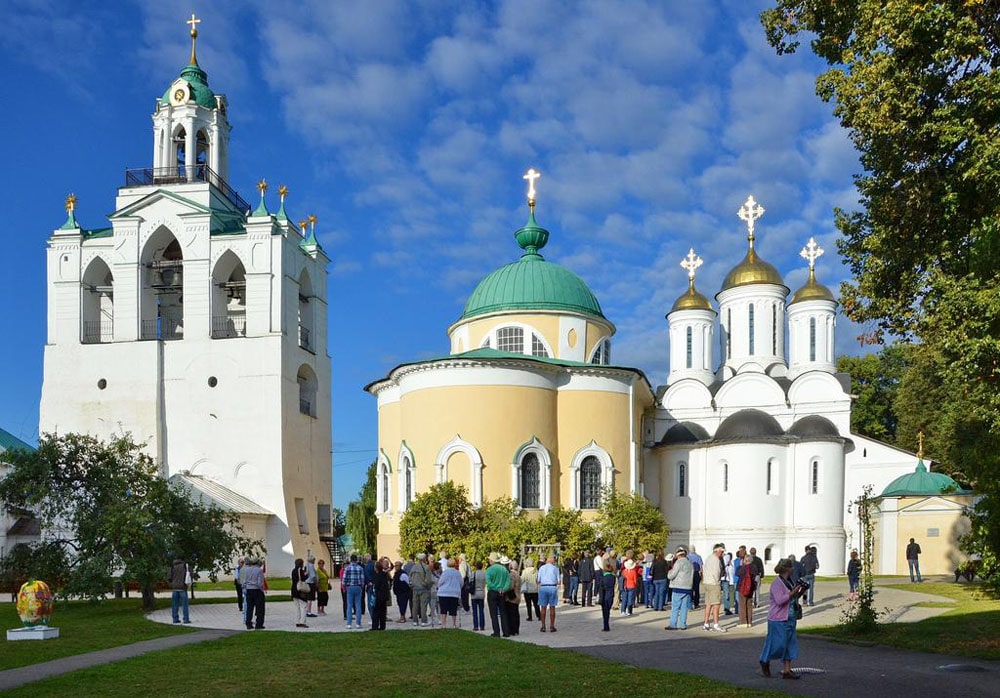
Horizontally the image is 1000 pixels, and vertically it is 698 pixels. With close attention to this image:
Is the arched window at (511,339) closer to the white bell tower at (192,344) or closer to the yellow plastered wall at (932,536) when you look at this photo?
the white bell tower at (192,344)

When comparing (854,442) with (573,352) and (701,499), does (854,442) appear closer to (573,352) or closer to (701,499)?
(701,499)

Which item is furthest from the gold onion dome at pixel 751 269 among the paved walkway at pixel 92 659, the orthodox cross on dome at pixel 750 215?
the paved walkway at pixel 92 659

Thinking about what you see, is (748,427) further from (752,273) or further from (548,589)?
(548,589)

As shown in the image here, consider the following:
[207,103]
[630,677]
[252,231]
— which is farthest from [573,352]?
[630,677]

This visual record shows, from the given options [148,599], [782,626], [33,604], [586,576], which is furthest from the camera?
[148,599]

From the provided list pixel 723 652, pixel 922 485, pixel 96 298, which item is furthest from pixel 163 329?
pixel 723 652

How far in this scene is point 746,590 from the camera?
1916cm

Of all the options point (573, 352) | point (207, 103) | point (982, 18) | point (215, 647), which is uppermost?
point (207, 103)

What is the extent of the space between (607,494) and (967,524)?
14.5 metres

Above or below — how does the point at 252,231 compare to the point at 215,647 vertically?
above

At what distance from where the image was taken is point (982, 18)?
15.8 meters

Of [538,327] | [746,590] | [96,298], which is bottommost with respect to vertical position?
[746,590]

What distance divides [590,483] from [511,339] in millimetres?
7165

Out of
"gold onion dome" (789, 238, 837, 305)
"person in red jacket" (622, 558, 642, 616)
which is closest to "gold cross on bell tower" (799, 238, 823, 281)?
"gold onion dome" (789, 238, 837, 305)
